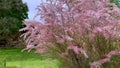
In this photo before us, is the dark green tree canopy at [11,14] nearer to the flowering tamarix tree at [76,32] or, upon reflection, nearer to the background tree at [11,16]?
the background tree at [11,16]

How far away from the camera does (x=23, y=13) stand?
31.7m

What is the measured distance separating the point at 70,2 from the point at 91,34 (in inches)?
19.5

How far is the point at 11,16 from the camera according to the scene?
100.0 feet

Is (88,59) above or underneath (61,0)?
underneath

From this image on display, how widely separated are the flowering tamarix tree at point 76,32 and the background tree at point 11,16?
80.6 feet

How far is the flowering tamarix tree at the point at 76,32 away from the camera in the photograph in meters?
4.23

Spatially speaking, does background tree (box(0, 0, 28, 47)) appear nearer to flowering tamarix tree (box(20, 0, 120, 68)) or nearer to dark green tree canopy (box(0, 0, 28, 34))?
dark green tree canopy (box(0, 0, 28, 34))

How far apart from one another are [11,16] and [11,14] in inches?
7.0

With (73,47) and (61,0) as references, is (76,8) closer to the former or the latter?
(61,0)

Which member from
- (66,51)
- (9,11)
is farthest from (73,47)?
(9,11)

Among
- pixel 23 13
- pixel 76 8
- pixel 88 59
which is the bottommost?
pixel 23 13

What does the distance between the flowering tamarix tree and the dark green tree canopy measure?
24.6 meters

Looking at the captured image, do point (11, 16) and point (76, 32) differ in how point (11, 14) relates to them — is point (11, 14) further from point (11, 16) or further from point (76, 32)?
point (76, 32)

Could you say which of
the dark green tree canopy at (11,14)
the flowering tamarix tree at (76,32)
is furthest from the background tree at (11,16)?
the flowering tamarix tree at (76,32)
